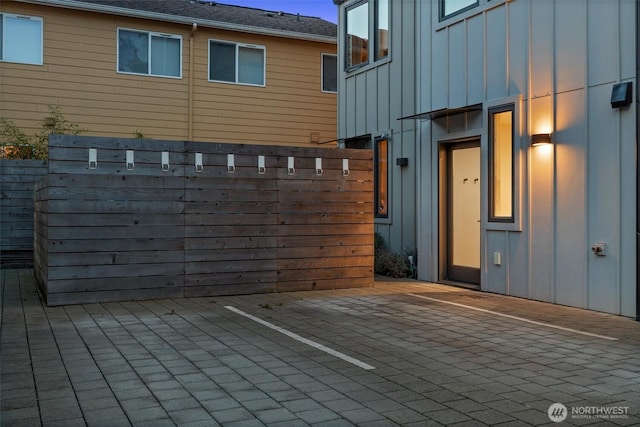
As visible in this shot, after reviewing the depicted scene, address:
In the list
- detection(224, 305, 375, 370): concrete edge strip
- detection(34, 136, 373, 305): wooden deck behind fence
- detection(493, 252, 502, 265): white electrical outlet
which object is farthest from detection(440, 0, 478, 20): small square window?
detection(224, 305, 375, 370): concrete edge strip

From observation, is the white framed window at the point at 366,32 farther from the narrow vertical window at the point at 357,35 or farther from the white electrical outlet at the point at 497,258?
the white electrical outlet at the point at 497,258

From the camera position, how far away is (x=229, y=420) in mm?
3814

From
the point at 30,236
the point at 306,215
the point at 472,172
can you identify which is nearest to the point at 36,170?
the point at 30,236

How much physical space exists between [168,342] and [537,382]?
3.37 metres

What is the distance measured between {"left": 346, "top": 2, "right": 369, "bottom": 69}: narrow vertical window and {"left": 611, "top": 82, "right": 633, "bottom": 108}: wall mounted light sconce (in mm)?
6458

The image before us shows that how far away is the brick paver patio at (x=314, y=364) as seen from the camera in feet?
13.0

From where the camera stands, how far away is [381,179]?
493 inches

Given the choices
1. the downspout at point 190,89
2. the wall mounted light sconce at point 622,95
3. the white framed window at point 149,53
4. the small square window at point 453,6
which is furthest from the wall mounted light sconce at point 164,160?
the white framed window at point 149,53

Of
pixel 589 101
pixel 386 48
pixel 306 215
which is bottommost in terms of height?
pixel 306 215

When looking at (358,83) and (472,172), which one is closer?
(472,172)

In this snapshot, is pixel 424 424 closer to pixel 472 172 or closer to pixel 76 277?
pixel 76 277
